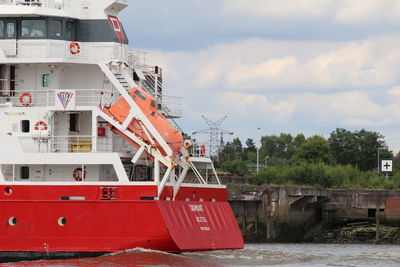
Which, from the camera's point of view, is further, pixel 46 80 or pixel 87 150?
pixel 46 80

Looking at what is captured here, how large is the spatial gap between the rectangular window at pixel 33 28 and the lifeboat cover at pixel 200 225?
7881 millimetres

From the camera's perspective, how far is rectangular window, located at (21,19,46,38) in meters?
36.9

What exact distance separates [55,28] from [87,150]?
187 inches

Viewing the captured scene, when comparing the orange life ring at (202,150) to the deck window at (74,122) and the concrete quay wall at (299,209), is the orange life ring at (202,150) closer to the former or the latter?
the deck window at (74,122)

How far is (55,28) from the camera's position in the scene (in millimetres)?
36844

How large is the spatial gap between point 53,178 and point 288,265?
327 inches

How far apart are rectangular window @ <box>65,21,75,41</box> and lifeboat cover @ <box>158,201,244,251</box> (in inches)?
287

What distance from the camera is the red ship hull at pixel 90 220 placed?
109 feet

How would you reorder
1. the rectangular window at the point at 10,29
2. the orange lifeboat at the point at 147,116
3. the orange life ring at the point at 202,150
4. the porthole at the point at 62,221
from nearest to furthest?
the porthole at the point at 62,221 < the orange lifeboat at the point at 147,116 < the rectangular window at the point at 10,29 < the orange life ring at the point at 202,150

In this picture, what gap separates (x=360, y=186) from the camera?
67.4 meters

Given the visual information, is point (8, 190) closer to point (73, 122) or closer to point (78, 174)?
point (78, 174)

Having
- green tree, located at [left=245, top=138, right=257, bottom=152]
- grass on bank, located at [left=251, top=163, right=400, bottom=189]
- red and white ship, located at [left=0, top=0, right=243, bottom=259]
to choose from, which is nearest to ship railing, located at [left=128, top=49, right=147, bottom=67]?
red and white ship, located at [left=0, top=0, right=243, bottom=259]

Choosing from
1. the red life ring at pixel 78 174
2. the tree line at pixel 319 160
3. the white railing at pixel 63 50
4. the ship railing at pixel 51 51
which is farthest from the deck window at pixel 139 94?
the tree line at pixel 319 160

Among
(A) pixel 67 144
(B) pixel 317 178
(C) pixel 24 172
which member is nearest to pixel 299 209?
(B) pixel 317 178
